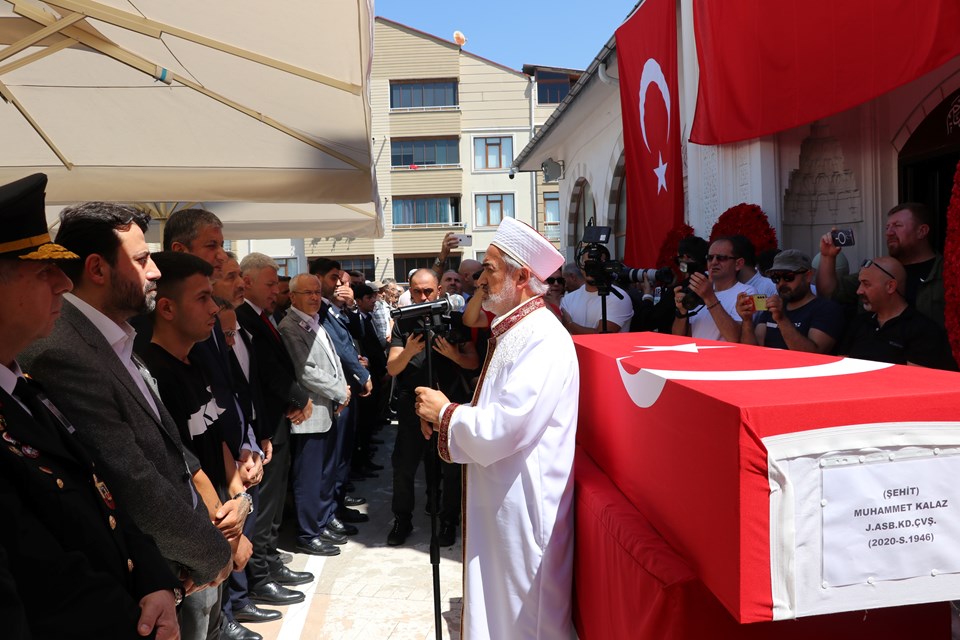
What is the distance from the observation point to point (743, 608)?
1.38m

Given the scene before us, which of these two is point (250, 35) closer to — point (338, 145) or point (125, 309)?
point (338, 145)

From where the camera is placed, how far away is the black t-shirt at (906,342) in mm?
3148

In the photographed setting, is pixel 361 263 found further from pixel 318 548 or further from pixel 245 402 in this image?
pixel 245 402

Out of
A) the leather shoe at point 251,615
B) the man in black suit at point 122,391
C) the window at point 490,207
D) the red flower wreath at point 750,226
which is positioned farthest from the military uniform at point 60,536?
the window at point 490,207

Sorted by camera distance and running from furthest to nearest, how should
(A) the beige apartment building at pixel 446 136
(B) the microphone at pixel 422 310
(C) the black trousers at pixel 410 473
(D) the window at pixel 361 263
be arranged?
(D) the window at pixel 361 263 → (A) the beige apartment building at pixel 446 136 → (C) the black trousers at pixel 410 473 → (B) the microphone at pixel 422 310

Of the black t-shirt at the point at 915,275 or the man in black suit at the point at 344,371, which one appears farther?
the man in black suit at the point at 344,371

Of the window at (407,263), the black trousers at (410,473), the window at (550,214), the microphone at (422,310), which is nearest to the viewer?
the microphone at (422,310)

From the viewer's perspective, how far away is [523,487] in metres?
2.58

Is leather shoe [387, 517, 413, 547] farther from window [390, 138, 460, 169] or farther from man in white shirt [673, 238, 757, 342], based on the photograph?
window [390, 138, 460, 169]

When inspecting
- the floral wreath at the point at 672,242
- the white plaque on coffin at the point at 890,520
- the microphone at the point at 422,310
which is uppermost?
the floral wreath at the point at 672,242

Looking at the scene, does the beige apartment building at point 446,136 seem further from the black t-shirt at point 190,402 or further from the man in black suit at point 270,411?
the black t-shirt at point 190,402

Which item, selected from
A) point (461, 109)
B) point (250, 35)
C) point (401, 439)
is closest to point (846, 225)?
point (401, 439)

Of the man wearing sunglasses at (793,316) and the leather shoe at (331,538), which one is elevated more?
the man wearing sunglasses at (793,316)

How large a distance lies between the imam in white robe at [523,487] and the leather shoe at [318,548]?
236 cm
